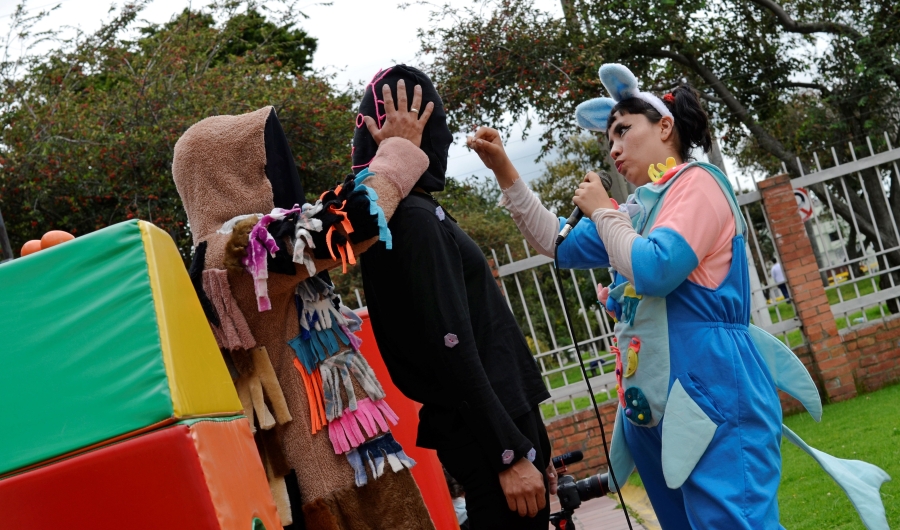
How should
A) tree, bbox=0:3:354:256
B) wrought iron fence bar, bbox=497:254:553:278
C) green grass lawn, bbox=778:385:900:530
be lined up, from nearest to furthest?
green grass lawn, bbox=778:385:900:530 → wrought iron fence bar, bbox=497:254:553:278 → tree, bbox=0:3:354:256

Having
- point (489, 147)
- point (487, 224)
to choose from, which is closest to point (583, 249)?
point (489, 147)

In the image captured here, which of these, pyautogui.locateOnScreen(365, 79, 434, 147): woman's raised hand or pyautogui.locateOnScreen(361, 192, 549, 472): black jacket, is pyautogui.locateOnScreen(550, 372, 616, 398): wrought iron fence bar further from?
pyautogui.locateOnScreen(365, 79, 434, 147): woman's raised hand

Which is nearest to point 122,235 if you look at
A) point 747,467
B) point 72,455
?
point 72,455

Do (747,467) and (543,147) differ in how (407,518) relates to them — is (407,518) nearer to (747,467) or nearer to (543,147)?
(747,467)

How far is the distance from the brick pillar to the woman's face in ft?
17.2

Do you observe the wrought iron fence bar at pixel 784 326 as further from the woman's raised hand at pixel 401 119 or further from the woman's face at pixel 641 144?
the woman's raised hand at pixel 401 119

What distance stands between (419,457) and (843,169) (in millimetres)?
5722

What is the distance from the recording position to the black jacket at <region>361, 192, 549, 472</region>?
220 centimetres

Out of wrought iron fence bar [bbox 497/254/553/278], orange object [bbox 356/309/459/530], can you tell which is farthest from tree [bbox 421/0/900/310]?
orange object [bbox 356/309/459/530]

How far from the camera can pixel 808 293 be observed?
293 inches

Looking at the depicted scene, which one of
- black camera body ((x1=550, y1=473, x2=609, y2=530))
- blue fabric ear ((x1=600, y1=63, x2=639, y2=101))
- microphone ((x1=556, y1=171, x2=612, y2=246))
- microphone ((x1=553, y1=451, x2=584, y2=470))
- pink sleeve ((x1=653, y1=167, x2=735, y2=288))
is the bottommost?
black camera body ((x1=550, y1=473, x2=609, y2=530))

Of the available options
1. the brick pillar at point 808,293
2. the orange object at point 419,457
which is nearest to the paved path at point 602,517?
the orange object at point 419,457

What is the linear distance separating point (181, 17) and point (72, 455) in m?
10.2

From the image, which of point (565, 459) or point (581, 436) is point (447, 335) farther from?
point (581, 436)
